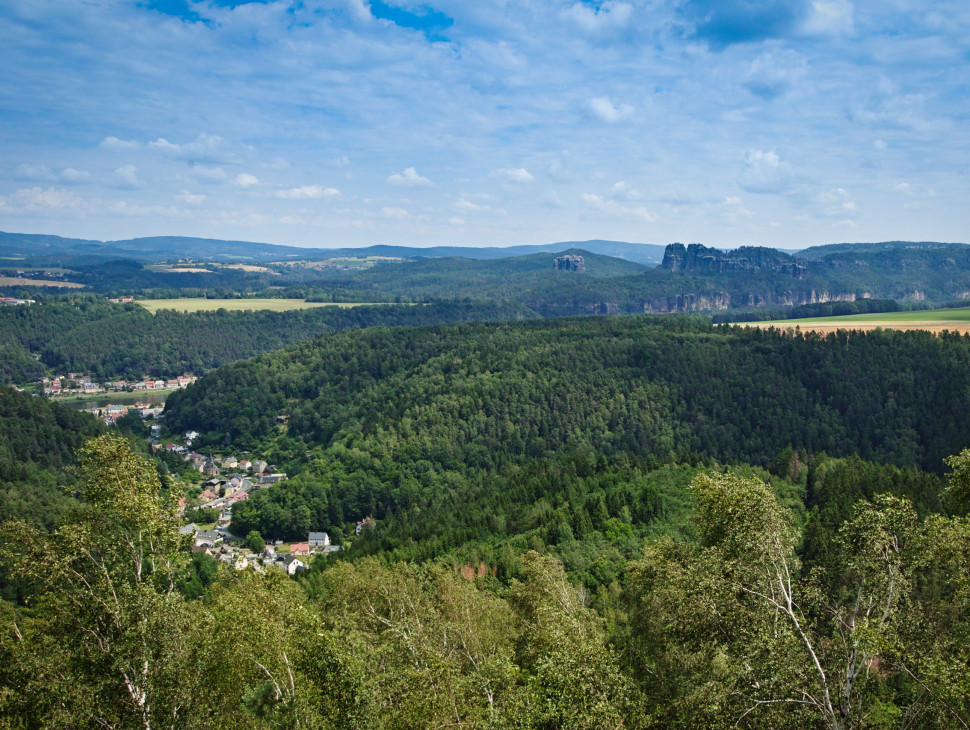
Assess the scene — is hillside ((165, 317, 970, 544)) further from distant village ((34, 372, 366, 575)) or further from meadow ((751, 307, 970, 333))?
meadow ((751, 307, 970, 333))

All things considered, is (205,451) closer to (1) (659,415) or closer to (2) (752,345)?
(1) (659,415)

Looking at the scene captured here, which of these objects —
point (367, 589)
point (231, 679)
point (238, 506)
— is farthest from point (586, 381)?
point (231, 679)

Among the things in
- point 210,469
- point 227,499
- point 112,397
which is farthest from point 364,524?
point 112,397

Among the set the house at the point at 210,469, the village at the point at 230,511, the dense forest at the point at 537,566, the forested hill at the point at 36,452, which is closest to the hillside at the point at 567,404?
the dense forest at the point at 537,566

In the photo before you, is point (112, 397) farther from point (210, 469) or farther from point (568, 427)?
point (568, 427)

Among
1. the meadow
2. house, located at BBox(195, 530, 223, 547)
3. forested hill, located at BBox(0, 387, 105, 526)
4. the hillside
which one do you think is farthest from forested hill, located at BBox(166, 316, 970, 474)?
forested hill, located at BBox(0, 387, 105, 526)

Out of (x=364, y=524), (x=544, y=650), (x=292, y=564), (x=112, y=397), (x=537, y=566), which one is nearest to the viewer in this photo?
(x=544, y=650)

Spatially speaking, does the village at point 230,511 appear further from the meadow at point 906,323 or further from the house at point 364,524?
the meadow at point 906,323

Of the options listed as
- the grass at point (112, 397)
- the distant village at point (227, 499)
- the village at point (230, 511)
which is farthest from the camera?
the grass at point (112, 397)
